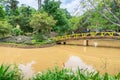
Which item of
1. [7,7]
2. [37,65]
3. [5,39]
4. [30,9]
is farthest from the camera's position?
[7,7]

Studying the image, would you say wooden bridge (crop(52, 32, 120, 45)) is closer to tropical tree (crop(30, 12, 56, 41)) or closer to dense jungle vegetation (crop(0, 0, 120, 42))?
dense jungle vegetation (crop(0, 0, 120, 42))

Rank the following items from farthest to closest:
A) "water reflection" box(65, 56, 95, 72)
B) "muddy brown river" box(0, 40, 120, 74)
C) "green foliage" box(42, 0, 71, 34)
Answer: "green foliage" box(42, 0, 71, 34), "muddy brown river" box(0, 40, 120, 74), "water reflection" box(65, 56, 95, 72)

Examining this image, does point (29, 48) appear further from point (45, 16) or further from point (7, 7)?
point (7, 7)

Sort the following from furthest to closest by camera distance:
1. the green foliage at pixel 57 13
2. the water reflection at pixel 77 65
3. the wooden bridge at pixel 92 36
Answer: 1. the green foliage at pixel 57 13
2. the wooden bridge at pixel 92 36
3. the water reflection at pixel 77 65

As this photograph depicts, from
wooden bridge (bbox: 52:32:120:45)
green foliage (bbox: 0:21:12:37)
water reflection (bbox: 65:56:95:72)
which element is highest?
green foliage (bbox: 0:21:12:37)

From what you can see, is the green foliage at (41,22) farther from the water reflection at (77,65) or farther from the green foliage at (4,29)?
the water reflection at (77,65)

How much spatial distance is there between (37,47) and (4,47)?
2.93 m

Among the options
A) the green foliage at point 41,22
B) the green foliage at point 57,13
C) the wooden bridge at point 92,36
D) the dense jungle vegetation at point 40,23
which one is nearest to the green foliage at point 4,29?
the dense jungle vegetation at point 40,23

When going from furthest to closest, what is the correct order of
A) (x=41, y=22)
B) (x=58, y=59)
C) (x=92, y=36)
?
(x=41, y=22) < (x=92, y=36) < (x=58, y=59)

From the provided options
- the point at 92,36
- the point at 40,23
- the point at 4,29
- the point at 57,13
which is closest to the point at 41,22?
the point at 40,23

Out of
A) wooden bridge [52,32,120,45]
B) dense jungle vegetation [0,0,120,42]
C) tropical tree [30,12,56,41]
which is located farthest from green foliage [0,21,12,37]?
wooden bridge [52,32,120,45]

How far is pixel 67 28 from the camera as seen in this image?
87.7 feet

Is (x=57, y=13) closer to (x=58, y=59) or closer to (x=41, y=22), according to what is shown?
(x=41, y=22)

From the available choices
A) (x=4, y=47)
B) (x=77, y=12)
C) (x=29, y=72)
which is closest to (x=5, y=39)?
(x=4, y=47)
